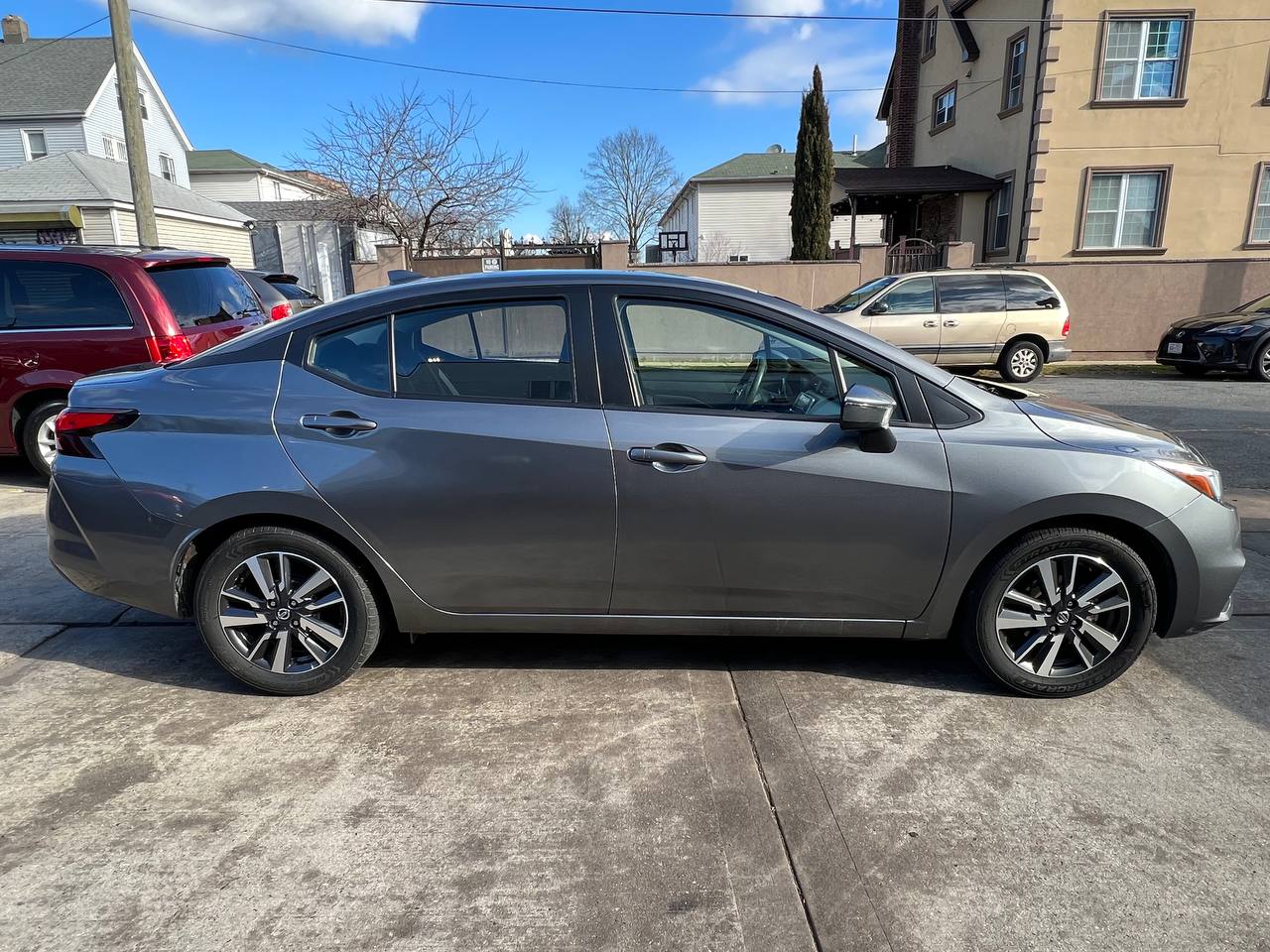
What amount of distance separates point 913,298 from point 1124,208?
960 cm

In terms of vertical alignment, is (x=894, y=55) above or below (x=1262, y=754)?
above

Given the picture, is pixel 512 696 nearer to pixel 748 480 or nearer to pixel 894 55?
pixel 748 480

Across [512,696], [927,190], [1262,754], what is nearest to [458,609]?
[512,696]

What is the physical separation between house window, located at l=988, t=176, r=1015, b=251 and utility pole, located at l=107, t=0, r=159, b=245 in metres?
17.9

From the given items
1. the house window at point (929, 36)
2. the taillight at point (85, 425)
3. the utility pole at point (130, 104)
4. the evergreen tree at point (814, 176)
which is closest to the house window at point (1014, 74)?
the evergreen tree at point (814, 176)

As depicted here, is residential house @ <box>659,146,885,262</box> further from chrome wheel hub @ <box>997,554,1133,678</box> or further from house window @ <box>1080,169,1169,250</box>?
chrome wheel hub @ <box>997,554,1133,678</box>

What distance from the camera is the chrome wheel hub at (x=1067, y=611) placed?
10.3ft

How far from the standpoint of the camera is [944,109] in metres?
22.7

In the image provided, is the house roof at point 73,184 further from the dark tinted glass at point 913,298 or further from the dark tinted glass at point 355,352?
the dark tinted glass at point 355,352

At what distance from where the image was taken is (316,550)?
3178 mm

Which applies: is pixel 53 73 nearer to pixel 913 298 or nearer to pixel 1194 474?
pixel 913 298

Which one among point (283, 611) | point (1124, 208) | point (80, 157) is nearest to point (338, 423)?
point (283, 611)

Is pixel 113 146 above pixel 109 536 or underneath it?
above

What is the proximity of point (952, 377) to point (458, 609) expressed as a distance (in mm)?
2279
